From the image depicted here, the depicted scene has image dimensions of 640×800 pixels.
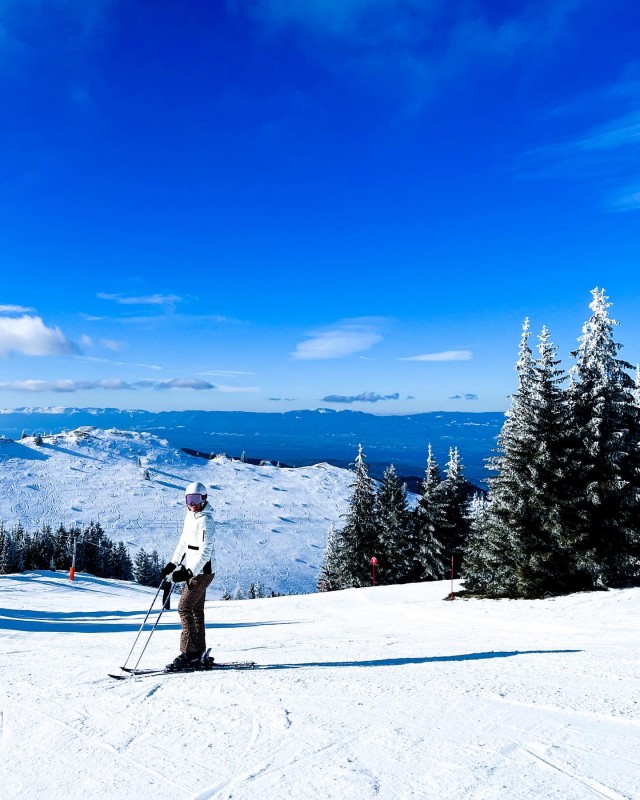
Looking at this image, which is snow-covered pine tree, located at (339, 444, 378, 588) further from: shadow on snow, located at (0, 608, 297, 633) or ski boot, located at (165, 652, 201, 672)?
ski boot, located at (165, 652, 201, 672)

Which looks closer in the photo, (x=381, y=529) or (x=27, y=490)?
(x=381, y=529)

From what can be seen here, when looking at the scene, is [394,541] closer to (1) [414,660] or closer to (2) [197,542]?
(1) [414,660]

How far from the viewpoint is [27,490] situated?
167625mm

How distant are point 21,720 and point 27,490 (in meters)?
189

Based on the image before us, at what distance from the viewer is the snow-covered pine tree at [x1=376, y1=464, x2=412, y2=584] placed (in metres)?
36.5

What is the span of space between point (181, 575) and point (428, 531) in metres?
31.4

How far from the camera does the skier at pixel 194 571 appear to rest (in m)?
6.70

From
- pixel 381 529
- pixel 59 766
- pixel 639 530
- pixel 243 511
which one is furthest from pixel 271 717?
pixel 243 511

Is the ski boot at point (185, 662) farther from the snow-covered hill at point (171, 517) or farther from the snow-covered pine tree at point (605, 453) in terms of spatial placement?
the snow-covered hill at point (171, 517)

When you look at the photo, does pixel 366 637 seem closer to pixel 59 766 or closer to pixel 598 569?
pixel 59 766

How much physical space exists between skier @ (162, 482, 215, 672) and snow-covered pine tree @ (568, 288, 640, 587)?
15.7 m

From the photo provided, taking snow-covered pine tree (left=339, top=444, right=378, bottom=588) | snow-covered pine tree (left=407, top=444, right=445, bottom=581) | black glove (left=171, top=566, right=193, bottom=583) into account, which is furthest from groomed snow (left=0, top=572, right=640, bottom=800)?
snow-covered pine tree (left=339, top=444, right=378, bottom=588)

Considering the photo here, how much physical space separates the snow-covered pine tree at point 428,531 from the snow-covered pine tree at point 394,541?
554 millimetres

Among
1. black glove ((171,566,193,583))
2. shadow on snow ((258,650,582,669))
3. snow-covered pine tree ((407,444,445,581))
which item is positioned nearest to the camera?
black glove ((171,566,193,583))
